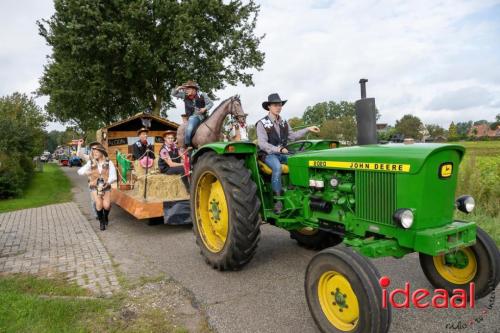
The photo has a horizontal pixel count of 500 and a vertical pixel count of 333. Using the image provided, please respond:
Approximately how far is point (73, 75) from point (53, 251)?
492 inches

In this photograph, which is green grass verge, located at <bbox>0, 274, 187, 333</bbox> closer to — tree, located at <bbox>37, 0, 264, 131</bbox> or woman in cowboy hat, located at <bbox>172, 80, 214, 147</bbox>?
woman in cowboy hat, located at <bbox>172, 80, 214, 147</bbox>

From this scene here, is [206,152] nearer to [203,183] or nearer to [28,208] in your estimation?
[203,183]

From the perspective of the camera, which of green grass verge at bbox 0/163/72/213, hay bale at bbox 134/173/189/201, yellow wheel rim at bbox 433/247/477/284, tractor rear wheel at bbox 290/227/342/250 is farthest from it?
green grass verge at bbox 0/163/72/213

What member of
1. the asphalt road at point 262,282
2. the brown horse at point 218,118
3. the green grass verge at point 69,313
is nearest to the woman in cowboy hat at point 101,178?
the asphalt road at point 262,282

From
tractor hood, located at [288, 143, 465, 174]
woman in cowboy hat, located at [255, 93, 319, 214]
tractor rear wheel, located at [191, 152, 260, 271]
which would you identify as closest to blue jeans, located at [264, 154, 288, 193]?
woman in cowboy hat, located at [255, 93, 319, 214]

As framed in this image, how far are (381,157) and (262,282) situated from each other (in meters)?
1.92

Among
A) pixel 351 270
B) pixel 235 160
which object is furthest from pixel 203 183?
pixel 351 270

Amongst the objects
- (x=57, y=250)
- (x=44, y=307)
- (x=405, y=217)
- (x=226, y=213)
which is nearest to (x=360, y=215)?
(x=405, y=217)

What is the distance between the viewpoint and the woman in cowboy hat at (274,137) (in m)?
4.55

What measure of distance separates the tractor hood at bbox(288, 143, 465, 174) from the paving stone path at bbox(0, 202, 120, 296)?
105 inches

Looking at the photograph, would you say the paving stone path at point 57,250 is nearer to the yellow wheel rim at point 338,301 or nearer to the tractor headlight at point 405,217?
the yellow wheel rim at point 338,301

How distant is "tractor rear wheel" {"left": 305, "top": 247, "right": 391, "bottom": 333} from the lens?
2705mm

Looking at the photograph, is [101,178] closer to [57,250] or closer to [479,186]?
[57,250]

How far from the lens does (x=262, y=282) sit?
4316mm
